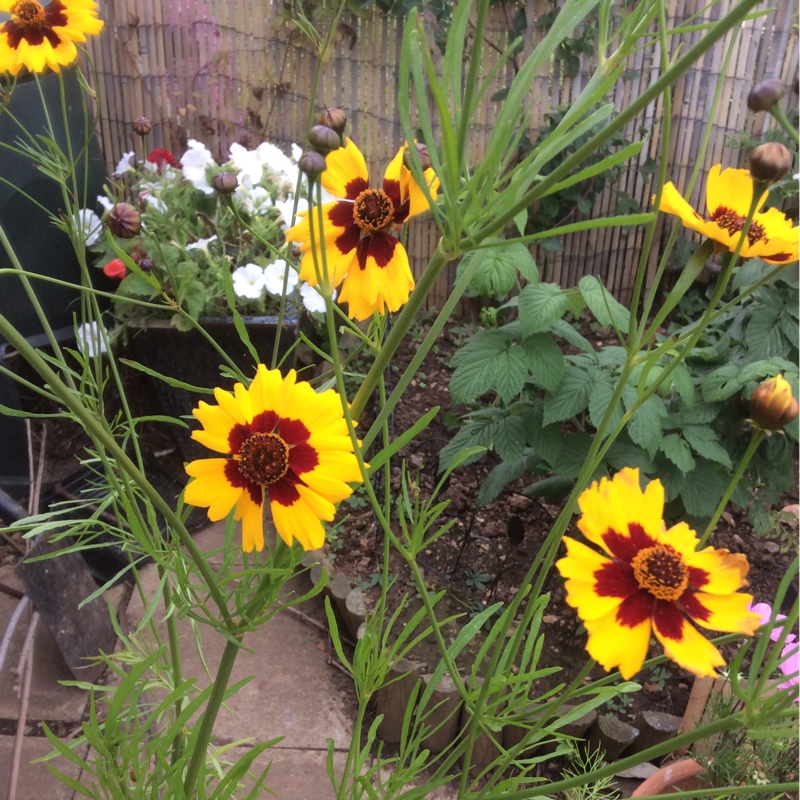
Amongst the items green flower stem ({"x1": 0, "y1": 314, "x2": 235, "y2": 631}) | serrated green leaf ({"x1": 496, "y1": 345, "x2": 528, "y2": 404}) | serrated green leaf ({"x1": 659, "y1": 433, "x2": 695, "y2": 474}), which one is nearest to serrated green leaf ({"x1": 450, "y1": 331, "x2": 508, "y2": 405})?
serrated green leaf ({"x1": 496, "y1": 345, "x2": 528, "y2": 404})

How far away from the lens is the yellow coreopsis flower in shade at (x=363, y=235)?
46cm

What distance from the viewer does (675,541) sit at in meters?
0.40

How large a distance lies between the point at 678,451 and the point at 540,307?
33 centimetres

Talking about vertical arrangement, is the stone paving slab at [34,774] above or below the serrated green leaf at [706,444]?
below

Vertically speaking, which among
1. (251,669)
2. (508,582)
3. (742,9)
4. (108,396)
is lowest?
(251,669)

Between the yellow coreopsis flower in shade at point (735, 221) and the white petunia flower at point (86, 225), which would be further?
the white petunia flower at point (86, 225)

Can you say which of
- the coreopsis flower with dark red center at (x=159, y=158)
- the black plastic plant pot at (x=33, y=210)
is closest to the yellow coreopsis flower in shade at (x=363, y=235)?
the black plastic plant pot at (x=33, y=210)

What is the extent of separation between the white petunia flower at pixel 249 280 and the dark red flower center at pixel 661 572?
1.18 meters

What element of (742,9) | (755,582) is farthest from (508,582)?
(742,9)

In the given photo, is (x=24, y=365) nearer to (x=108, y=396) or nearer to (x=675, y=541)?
(x=108, y=396)

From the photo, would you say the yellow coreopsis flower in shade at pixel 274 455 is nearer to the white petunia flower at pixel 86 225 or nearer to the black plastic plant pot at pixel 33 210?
the white petunia flower at pixel 86 225

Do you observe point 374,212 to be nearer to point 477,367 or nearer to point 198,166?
point 477,367

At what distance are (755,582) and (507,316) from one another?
1127mm

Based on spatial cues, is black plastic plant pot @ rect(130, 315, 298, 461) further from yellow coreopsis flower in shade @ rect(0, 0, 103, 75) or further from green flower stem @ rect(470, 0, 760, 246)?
green flower stem @ rect(470, 0, 760, 246)
